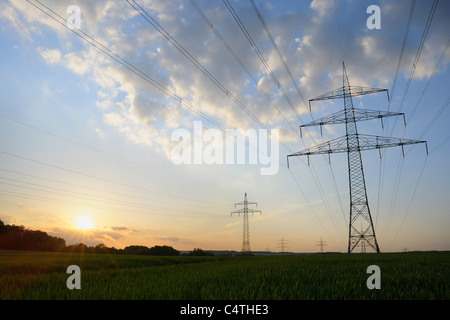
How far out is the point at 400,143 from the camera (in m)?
27.1

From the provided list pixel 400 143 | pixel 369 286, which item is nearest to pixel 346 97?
pixel 400 143

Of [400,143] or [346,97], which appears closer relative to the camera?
[400,143]

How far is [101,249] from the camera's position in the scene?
7094 cm

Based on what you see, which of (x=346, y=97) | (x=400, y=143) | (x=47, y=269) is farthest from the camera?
(x=346, y=97)
